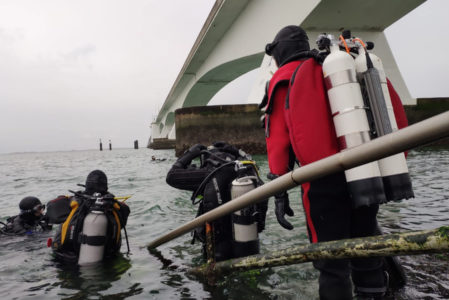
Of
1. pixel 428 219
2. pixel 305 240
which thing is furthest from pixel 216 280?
pixel 428 219

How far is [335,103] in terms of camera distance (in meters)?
1.87

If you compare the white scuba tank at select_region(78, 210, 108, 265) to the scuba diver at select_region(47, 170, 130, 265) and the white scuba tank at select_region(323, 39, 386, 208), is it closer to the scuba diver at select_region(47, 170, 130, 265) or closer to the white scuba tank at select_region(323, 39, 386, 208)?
the scuba diver at select_region(47, 170, 130, 265)

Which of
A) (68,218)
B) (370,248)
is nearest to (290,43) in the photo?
(370,248)

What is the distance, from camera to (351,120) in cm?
181

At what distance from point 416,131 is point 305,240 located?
10.3ft

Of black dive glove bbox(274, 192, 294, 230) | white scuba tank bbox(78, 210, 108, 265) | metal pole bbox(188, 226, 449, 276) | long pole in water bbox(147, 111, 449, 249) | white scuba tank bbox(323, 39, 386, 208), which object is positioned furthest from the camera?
white scuba tank bbox(78, 210, 108, 265)

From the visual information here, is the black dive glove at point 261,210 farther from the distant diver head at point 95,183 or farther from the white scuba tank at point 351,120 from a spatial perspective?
the distant diver head at point 95,183

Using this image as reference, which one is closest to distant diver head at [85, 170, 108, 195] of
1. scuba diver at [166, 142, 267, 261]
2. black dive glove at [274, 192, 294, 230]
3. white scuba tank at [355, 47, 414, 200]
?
scuba diver at [166, 142, 267, 261]

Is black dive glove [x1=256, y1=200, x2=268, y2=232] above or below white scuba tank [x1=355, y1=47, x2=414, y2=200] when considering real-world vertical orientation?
below

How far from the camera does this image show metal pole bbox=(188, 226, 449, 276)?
1.43 m

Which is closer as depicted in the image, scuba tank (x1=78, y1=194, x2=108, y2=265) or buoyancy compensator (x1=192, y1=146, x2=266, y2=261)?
buoyancy compensator (x1=192, y1=146, x2=266, y2=261)

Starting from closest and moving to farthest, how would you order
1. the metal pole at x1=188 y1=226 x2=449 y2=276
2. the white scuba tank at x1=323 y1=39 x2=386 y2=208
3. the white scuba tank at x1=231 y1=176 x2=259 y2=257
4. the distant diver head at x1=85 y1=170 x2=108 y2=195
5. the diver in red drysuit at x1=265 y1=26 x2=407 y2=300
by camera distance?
the metal pole at x1=188 y1=226 x2=449 y2=276, the white scuba tank at x1=323 y1=39 x2=386 y2=208, the diver in red drysuit at x1=265 y1=26 x2=407 y2=300, the white scuba tank at x1=231 y1=176 x2=259 y2=257, the distant diver head at x1=85 y1=170 x2=108 y2=195

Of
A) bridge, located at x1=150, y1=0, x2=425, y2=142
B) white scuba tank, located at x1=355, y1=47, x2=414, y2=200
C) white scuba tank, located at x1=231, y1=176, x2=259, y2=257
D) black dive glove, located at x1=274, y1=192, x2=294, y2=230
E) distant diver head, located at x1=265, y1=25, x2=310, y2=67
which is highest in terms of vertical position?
bridge, located at x1=150, y1=0, x2=425, y2=142

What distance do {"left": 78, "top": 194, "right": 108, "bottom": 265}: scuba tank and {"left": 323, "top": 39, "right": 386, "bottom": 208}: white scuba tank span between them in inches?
107
